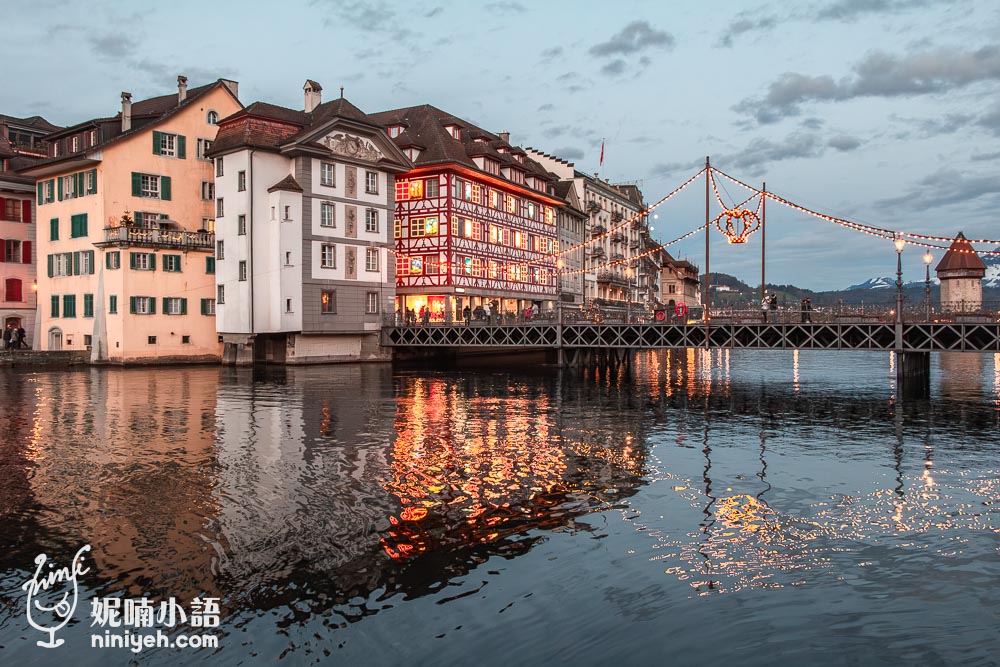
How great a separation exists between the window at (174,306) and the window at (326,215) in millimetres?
11220

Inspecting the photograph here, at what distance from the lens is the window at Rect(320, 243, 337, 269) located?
56.0 meters

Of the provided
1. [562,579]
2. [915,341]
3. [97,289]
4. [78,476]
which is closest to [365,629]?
[562,579]

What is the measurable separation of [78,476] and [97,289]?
41705 mm

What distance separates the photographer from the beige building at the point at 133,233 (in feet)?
175

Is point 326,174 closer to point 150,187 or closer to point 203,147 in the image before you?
point 203,147

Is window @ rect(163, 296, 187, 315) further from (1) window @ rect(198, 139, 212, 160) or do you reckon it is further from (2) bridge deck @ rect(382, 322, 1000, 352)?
(2) bridge deck @ rect(382, 322, 1000, 352)

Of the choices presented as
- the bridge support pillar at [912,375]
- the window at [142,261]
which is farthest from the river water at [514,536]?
the window at [142,261]

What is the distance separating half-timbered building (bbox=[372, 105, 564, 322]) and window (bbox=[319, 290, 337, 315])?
22.3 ft

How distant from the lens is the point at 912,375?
42625mm

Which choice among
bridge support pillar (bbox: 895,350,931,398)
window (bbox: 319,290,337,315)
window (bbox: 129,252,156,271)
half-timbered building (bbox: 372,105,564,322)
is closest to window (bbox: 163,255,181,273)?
window (bbox: 129,252,156,271)

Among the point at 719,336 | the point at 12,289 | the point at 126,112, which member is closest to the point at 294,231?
the point at 126,112

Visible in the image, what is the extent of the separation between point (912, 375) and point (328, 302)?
37165 mm

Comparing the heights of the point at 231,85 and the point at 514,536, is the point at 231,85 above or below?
above

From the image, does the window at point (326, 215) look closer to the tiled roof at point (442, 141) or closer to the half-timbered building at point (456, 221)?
the half-timbered building at point (456, 221)
